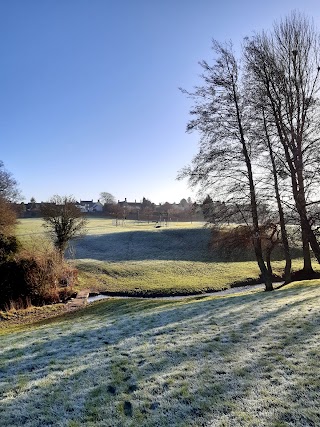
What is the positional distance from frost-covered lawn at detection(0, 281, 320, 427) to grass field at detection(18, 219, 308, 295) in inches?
650

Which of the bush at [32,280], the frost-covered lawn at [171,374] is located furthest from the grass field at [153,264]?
the frost-covered lawn at [171,374]

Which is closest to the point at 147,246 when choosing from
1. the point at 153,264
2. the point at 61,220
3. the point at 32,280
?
the point at 153,264

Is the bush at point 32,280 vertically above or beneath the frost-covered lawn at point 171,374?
beneath

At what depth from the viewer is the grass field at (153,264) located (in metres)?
26.2

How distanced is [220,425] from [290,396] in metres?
1.26

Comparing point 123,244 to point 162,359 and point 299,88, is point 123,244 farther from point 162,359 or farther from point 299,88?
point 162,359

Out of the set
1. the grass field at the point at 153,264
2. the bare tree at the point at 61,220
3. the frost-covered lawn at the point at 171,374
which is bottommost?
the grass field at the point at 153,264

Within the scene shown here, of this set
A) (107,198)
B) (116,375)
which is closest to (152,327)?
(116,375)

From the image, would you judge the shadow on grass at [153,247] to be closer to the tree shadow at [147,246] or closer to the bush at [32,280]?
the tree shadow at [147,246]

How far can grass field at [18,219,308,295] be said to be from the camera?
26219 mm

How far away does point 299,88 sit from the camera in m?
16.4

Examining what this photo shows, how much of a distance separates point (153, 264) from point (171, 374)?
28.4m

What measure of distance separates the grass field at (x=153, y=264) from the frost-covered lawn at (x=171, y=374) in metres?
16.5

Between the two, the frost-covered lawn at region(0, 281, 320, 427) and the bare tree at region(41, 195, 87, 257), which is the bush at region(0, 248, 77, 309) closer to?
the bare tree at region(41, 195, 87, 257)
